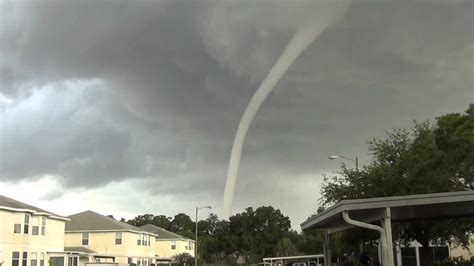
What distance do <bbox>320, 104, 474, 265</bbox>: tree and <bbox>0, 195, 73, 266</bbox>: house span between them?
78.0 ft

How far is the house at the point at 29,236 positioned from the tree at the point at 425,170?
2377cm

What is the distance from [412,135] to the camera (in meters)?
31.8

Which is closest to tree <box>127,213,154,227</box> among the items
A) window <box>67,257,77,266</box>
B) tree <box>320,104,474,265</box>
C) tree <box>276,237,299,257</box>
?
tree <box>276,237,299,257</box>

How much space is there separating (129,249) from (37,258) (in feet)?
70.9

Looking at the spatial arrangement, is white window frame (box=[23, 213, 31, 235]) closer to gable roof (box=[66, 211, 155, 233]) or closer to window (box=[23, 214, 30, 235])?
window (box=[23, 214, 30, 235])

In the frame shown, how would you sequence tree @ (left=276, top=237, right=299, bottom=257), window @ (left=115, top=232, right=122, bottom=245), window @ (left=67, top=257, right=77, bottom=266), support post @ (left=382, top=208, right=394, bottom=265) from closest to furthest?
support post @ (left=382, top=208, right=394, bottom=265) → window @ (left=67, top=257, right=77, bottom=266) → window @ (left=115, top=232, right=122, bottom=245) → tree @ (left=276, top=237, right=299, bottom=257)

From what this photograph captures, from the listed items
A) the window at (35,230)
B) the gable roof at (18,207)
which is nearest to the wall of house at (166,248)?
the gable roof at (18,207)

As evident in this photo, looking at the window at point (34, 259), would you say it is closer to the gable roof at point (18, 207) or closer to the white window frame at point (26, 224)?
the white window frame at point (26, 224)

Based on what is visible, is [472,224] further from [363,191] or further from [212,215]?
[212,215]

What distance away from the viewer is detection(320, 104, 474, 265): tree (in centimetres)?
2770

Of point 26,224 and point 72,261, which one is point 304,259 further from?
point 26,224

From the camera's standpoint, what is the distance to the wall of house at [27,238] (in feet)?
131

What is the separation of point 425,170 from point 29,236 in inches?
1191

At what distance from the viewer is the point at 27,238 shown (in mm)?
42406
